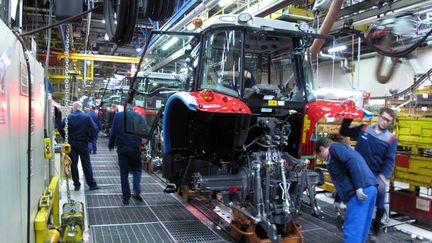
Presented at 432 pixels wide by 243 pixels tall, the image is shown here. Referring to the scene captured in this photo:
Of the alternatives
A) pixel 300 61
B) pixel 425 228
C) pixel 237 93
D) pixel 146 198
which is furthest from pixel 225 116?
pixel 425 228

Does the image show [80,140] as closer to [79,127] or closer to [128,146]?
[79,127]

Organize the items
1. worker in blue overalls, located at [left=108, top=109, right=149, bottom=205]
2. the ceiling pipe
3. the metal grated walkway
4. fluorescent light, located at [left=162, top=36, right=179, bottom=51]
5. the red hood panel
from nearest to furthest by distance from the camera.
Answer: the metal grated walkway → the red hood panel → the ceiling pipe → worker in blue overalls, located at [left=108, top=109, right=149, bottom=205] → fluorescent light, located at [left=162, top=36, right=179, bottom=51]

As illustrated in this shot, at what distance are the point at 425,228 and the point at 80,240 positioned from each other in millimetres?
4855

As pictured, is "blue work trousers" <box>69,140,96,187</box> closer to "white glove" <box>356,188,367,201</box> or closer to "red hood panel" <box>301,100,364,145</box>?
"red hood panel" <box>301,100,364,145</box>

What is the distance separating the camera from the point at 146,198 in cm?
645

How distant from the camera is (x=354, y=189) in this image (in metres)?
3.92

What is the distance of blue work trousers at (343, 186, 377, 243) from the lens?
12.5ft

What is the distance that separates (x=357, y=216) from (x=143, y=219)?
2.94 metres

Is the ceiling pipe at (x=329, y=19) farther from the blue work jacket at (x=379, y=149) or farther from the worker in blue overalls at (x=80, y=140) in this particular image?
the worker in blue overalls at (x=80, y=140)

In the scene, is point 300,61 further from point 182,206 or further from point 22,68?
point 22,68

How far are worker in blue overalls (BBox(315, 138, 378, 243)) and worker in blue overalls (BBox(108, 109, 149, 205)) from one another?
3041mm

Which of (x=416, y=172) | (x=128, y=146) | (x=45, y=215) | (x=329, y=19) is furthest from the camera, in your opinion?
(x=128, y=146)

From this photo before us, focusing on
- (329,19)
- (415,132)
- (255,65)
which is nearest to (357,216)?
(255,65)

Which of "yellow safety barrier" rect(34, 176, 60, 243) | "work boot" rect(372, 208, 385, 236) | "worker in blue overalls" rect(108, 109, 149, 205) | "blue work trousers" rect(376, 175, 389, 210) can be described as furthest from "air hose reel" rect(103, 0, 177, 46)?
"work boot" rect(372, 208, 385, 236)
